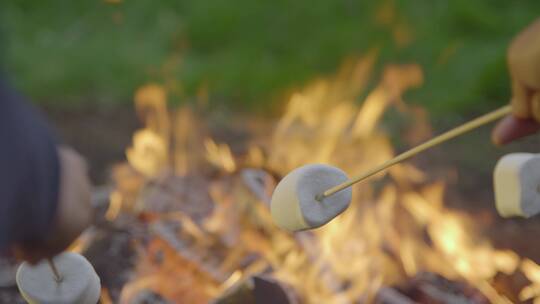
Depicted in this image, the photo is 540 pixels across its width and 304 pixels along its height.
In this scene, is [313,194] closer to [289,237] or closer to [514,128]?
[514,128]

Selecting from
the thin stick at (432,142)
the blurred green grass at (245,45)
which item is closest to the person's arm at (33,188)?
the thin stick at (432,142)

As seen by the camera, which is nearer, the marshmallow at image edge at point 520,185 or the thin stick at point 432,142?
the thin stick at point 432,142

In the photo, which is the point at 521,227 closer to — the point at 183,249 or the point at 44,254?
the point at 183,249

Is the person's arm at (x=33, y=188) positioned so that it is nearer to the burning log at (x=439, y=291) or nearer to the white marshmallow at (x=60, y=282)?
the white marshmallow at (x=60, y=282)

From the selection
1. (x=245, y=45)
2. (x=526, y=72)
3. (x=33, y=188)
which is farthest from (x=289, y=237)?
(x=245, y=45)

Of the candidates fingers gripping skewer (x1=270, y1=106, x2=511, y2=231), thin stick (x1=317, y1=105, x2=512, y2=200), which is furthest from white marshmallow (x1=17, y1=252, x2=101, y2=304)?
thin stick (x1=317, y1=105, x2=512, y2=200)

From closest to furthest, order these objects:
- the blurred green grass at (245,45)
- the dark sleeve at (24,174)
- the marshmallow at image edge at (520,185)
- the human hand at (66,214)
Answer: the dark sleeve at (24,174)
the human hand at (66,214)
the marshmallow at image edge at (520,185)
the blurred green grass at (245,45)

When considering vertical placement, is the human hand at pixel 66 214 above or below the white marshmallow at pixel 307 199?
above

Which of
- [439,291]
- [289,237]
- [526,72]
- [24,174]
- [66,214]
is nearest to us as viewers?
[24,174]
